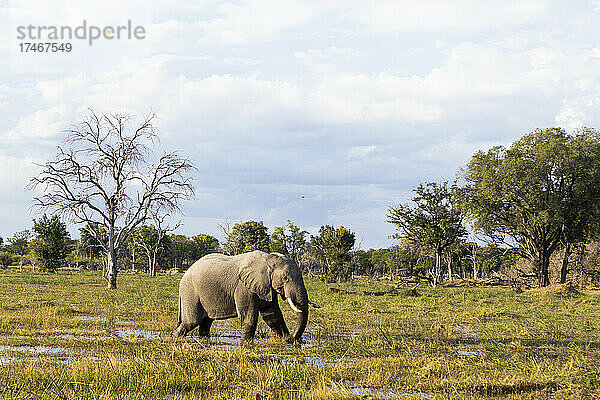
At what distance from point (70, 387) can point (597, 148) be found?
3945 cm

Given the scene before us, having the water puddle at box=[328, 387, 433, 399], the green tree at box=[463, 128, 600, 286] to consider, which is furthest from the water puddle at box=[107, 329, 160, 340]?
the green tree at box=[463, 128, 600, 286]

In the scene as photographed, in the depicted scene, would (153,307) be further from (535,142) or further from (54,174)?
(535,142)

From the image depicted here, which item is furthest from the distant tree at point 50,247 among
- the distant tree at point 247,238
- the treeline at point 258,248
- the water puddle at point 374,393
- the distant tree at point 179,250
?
the water puddle at point 374,393

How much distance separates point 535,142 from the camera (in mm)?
41125

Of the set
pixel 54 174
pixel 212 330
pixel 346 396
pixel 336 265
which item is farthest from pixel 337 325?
pixel 336 265

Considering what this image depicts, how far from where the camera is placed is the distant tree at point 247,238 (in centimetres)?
8212

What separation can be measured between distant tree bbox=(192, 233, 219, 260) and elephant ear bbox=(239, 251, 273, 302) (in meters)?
88.7

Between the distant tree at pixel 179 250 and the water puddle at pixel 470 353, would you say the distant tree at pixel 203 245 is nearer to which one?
the distant tree at pixel 179 250

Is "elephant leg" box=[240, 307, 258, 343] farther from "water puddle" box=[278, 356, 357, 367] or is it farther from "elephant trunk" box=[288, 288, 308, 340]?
"water puddle" box=[278, 356, 357, 367]

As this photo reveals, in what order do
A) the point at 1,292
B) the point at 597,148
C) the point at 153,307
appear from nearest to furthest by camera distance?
the point at 153,307 → the point at 1,292 → the point at 597,148

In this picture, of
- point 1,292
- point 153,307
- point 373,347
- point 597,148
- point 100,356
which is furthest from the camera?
point 597,148

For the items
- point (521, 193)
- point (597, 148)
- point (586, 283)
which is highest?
point (597, 148)

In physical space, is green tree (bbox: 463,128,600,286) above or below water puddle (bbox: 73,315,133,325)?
above

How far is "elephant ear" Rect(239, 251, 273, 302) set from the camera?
13.2m
